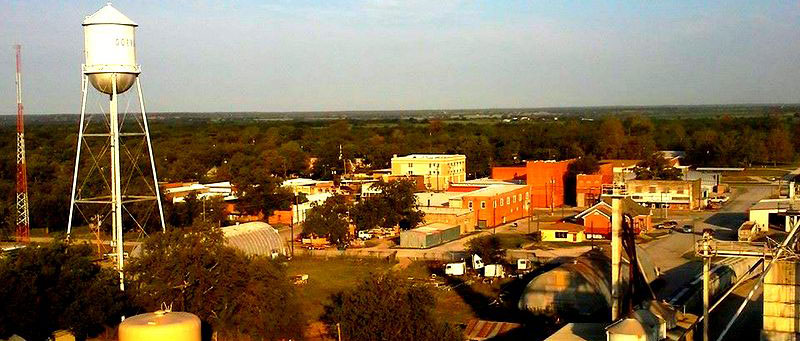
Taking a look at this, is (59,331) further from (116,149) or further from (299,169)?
(299,169)

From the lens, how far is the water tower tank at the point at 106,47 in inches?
786

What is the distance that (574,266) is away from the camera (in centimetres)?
2020

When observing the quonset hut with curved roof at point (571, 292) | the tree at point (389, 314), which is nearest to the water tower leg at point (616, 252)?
the tree at point (389, 314)

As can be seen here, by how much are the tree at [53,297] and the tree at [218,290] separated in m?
0.89

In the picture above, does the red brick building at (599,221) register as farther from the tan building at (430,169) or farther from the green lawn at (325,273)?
the tan building at (430,169)

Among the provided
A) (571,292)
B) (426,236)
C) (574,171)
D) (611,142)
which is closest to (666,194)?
(574,171)

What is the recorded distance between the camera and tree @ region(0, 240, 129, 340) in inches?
641

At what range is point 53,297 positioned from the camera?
1698 centimetres

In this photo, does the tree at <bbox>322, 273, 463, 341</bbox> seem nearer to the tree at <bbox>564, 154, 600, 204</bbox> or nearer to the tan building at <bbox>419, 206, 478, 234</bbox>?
the tan building at <bbox>419, 206, 478, 234</bbox>

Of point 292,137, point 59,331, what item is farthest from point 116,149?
point 292,137

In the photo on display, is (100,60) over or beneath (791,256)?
over

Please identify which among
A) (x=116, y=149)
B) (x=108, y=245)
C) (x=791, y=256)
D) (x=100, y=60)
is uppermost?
(x=100, y=60)

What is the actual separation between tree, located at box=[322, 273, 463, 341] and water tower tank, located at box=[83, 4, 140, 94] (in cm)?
738

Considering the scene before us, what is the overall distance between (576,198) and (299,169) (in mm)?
21039
